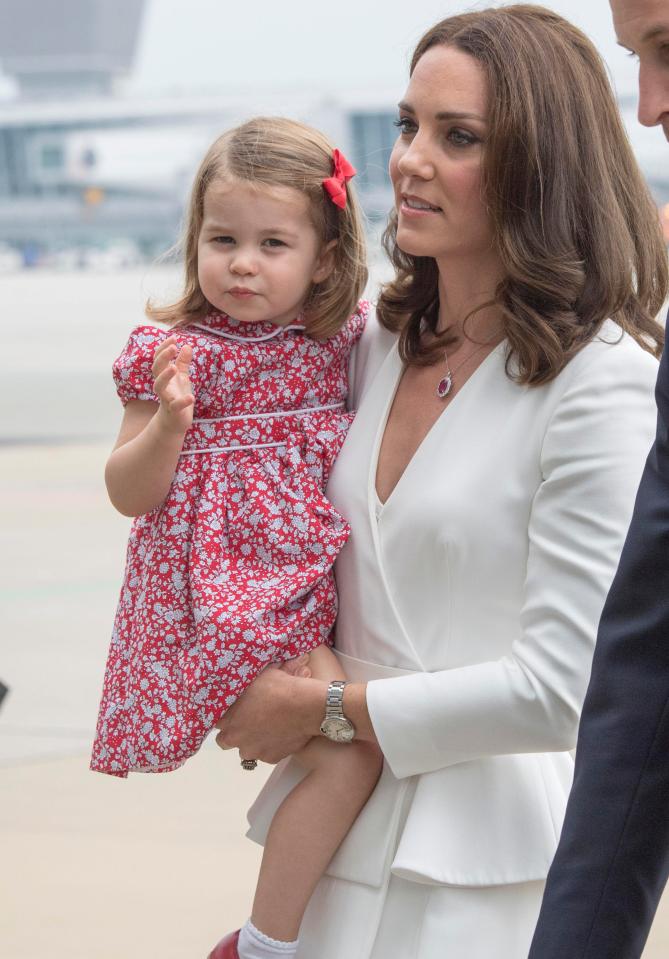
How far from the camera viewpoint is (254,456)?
1977 millimetres

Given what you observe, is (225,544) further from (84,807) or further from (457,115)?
(84,807)

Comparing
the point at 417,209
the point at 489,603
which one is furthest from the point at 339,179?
the point at 489,603

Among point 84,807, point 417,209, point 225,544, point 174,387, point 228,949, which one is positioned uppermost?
point 417,209

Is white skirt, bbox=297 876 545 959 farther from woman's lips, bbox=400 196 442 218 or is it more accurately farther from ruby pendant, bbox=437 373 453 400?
woman's lips, bbox=400 196 442 218

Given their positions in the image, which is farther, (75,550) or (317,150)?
(75,550)

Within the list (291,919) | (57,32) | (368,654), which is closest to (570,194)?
(368,654)

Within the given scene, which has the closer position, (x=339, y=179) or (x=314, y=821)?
(x=314, y=821)

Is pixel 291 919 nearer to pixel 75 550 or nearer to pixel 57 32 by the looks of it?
pixel 75 550

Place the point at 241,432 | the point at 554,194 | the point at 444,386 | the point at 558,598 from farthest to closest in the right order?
the point at 241,432 → the point at 444,386 → the point at 554,194 → the point at 558,598

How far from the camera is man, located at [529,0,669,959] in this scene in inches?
42.5

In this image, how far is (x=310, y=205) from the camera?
6.57ft

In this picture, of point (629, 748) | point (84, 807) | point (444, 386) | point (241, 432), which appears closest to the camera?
point (629, 748)

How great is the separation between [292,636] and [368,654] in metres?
0.10

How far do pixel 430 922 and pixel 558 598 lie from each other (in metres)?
0.43
